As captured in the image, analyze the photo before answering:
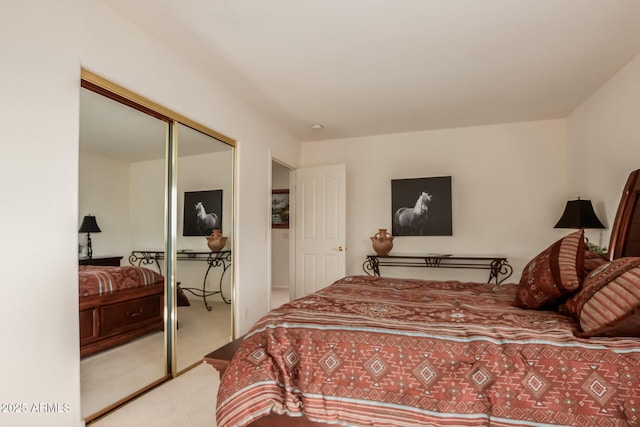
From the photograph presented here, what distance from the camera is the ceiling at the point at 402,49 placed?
7.07 feet

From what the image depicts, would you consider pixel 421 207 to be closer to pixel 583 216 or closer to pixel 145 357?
pixel 583 216

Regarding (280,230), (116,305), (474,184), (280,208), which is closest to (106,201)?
(116,305)

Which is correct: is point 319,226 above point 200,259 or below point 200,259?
above

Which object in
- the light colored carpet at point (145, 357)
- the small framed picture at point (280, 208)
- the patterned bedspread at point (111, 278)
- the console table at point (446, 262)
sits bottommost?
the light colored carpet at point (145, 357)

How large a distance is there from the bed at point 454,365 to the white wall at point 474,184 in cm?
278

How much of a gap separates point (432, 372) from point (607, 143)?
10.3ft

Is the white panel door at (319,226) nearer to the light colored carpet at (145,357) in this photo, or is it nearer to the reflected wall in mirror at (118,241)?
the light colored carpet at (145,357)

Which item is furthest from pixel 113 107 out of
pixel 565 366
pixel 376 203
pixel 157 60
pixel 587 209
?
pixel 587 209

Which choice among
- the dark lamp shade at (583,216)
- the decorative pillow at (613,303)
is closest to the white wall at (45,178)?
the decorative pillow at (613,303)

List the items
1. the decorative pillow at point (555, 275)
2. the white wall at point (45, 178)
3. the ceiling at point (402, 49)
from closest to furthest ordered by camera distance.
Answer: the white wall at point (45, 178), the decorative pillow at point (555, 275), the ceiling at point (402, 49)

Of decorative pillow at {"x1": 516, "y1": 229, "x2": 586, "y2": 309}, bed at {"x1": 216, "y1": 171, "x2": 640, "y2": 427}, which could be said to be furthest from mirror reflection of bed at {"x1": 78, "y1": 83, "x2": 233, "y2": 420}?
decorative pillow at {"x1": 516, "y1": 229, "x2": 586, "y2": 309}

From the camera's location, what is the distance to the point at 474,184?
4555mm

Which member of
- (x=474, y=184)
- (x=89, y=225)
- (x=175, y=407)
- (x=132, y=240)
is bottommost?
(x=175, y=407)

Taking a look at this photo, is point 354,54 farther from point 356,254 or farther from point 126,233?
point 356,254
